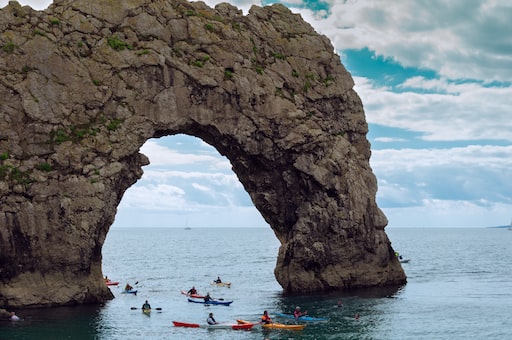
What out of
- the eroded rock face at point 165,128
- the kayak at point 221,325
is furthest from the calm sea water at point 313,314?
the eroded rock face at point 165,128

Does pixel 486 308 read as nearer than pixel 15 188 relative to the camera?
No

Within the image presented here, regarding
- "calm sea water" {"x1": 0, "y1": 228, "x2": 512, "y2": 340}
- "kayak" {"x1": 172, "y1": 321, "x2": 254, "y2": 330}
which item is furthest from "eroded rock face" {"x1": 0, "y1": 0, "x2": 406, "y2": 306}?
"kayak" {"x1": 172, "y1": 321, "x2": 254, "y2": 330}

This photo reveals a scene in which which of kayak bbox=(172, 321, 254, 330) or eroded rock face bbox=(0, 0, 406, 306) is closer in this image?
kayak bbox=(172, 321, 254, 330)

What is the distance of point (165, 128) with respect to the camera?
69.8 metres

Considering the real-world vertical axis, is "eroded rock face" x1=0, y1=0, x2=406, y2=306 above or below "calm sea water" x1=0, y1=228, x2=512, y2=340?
above

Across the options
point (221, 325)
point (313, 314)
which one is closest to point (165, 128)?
point (221, 325)

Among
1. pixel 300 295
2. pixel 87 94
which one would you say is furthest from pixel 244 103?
pixel 300 295

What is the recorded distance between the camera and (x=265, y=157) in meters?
74.4

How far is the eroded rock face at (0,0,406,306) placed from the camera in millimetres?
62594

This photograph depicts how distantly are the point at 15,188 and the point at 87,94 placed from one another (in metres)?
12.6

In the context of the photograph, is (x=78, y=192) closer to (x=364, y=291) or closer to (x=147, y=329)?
(x=147, y=329)

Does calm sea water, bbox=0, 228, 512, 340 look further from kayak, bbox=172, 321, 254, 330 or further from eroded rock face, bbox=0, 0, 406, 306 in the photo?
eroded rock face, bbox=0, 0, 406, 306

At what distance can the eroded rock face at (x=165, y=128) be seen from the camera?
62594mm

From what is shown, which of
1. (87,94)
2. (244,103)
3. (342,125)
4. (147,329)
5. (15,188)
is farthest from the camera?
(342,125)
